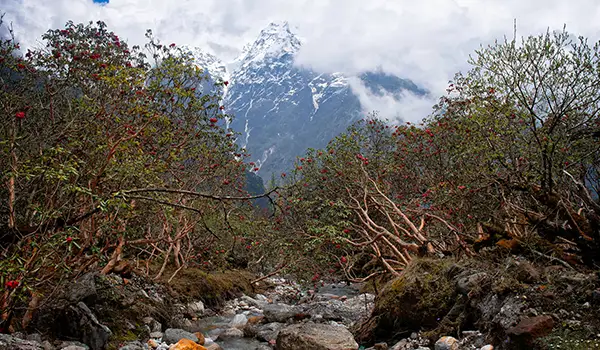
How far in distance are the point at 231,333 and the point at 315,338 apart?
175 inches

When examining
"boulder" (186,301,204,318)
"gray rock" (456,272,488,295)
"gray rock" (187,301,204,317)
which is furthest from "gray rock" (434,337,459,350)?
"gray rock" (187,301,204,317)

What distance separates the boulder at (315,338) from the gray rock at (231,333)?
3.00 metres

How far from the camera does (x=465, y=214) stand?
1286 centimetres


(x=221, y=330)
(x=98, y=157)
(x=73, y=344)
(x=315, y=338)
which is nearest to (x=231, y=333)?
(x=221, y=330)

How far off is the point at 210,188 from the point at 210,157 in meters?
2.85

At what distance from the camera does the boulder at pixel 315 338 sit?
884cm

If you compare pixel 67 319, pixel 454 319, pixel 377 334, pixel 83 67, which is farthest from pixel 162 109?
pixel 454 319

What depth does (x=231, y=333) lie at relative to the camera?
41.5 ft

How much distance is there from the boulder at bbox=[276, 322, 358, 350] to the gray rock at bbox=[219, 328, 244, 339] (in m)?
3.00

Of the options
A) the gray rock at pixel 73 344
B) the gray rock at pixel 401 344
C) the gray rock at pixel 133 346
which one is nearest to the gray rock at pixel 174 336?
the gray rock at pixel 133 346

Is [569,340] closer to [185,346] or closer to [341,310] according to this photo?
[185,346]

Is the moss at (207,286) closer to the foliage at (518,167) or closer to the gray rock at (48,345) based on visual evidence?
the foliage at (518,167)

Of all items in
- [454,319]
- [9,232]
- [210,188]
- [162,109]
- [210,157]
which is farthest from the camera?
[210,188]

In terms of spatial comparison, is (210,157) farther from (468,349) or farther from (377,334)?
(468,349)
